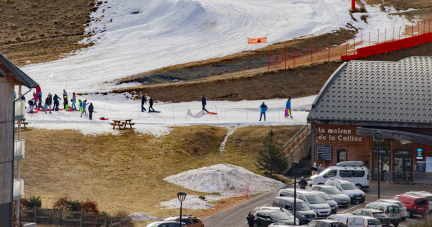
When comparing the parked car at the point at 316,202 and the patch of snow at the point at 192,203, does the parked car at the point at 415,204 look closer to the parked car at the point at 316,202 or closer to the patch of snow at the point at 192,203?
the parked car at the point at 316,202

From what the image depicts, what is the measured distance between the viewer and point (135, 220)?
36.5 metres

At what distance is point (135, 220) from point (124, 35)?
232 feet

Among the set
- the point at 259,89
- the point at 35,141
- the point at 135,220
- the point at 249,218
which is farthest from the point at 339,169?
the point at 259,89

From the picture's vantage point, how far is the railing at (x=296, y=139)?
53.9 meters

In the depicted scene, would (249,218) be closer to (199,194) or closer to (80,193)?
(199,194)

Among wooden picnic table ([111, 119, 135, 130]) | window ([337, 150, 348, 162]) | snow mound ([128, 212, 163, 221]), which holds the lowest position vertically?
snow mound ([128, 212, 163, 221])

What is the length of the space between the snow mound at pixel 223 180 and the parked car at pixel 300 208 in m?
8.21

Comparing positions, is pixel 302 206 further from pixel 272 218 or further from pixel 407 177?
pixel 407 177

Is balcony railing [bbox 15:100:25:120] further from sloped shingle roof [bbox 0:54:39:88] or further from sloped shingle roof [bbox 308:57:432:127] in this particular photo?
sloped shingle roof [bbox 308:57:432:127]

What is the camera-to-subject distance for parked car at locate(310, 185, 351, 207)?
39.4 m

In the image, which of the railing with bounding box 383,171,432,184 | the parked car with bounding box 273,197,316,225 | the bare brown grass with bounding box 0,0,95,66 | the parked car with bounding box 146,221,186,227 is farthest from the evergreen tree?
the bare brown grass with bounding box 0,0,95,66

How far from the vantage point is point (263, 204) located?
41281mm

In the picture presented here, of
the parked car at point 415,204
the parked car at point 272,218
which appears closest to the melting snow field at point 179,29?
the parked car at point 272,218

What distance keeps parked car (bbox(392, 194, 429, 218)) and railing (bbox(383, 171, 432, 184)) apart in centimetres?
1098
